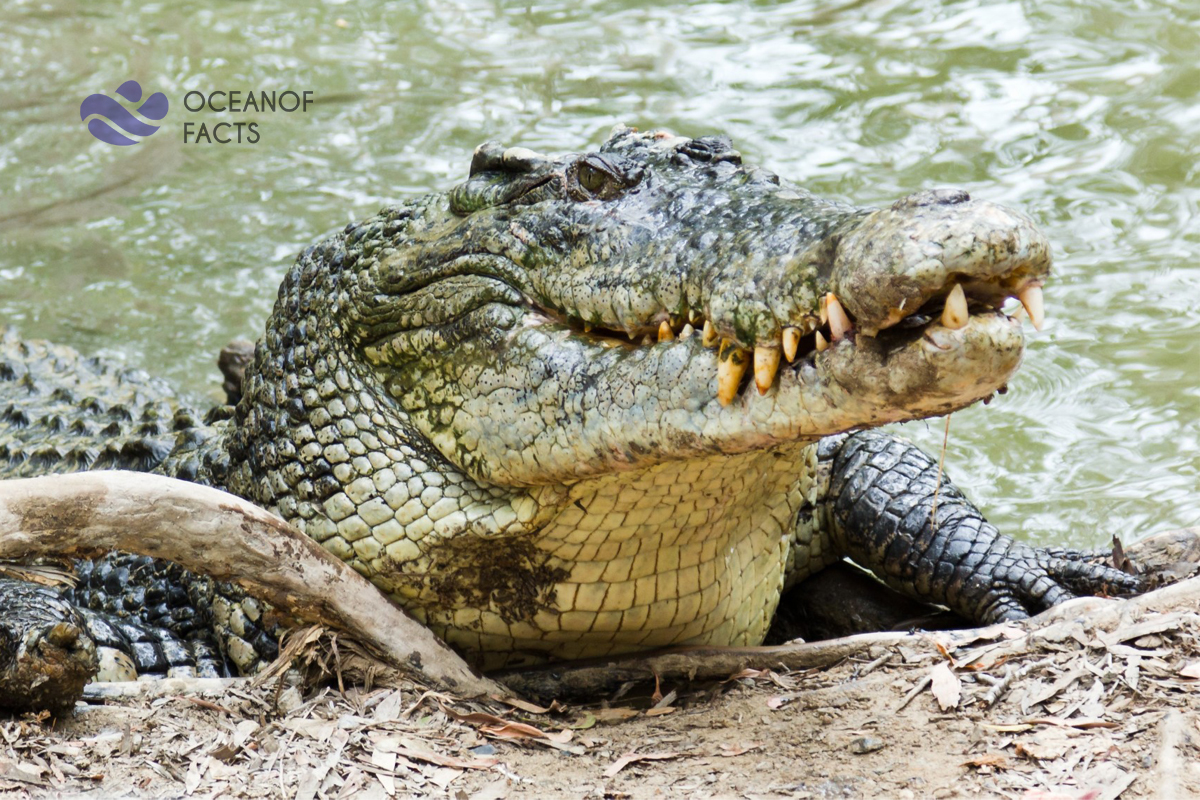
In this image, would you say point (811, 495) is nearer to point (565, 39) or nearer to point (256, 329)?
point (256, 329)

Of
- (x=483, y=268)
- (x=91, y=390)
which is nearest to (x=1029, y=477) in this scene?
(x=483, y=268)

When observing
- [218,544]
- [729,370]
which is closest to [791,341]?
[729,370]

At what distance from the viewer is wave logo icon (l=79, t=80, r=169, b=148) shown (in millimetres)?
8820

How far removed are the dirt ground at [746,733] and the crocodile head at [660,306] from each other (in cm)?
62

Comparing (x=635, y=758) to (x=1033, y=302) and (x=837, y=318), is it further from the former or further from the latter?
(x=1033, y=302)

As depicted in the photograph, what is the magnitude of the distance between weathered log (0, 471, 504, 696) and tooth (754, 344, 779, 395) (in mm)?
1202

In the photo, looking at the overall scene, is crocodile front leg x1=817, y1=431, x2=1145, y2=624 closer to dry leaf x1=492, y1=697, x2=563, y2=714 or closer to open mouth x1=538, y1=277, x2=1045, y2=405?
dry leaf x1=492, y1=697, x2=563, y2=714

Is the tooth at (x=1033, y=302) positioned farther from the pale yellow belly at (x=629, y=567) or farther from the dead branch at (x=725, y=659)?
the dead branch at (x=725, y=659)

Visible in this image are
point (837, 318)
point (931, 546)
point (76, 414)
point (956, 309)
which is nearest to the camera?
point (956, 309)

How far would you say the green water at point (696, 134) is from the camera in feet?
19.5

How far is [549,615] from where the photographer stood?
3.12 meters

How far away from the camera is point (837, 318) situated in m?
2.20

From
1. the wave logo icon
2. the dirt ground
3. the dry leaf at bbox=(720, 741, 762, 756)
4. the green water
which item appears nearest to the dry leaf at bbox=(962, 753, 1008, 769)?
the dirt ground

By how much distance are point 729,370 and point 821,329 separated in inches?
8.4
